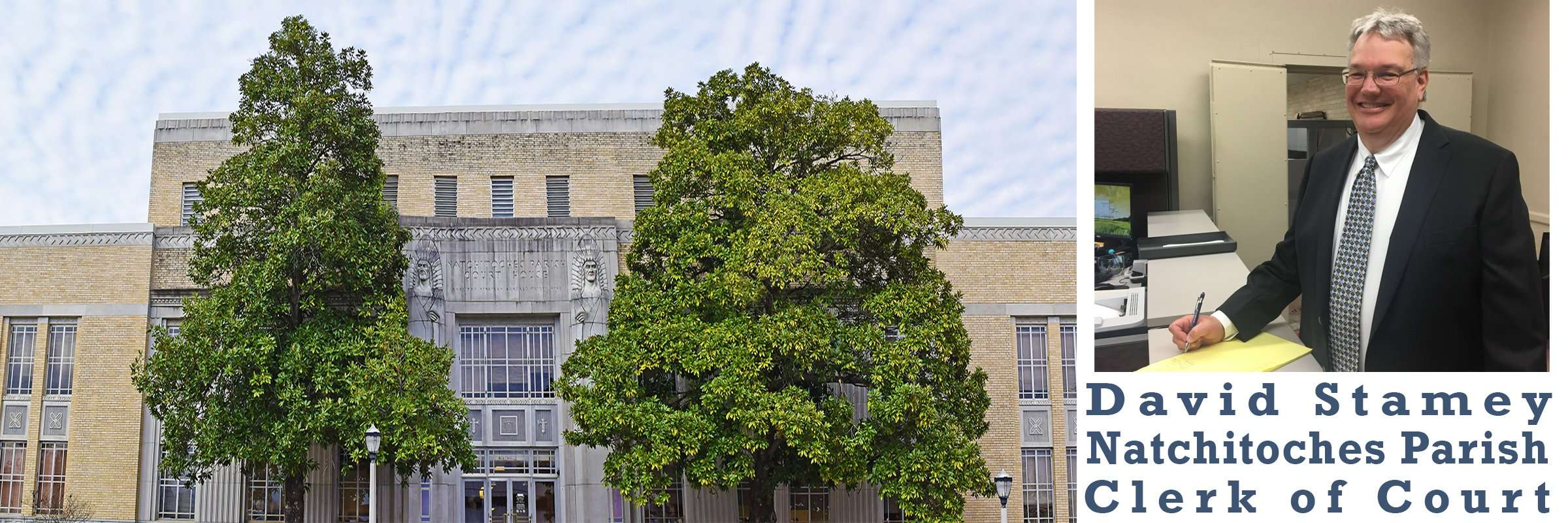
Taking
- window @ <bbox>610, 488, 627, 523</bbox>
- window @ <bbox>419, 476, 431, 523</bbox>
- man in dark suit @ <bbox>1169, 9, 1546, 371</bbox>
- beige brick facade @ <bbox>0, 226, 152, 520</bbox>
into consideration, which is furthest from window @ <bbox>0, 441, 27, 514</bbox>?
man in dark suit @ <bbox>1169, 9, 1546, 371</bbox>

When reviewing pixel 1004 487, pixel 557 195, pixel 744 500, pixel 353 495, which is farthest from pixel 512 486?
pixel 1004 487

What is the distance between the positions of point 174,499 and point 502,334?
21.6 feet

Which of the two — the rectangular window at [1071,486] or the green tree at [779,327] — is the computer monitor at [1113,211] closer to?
the green tree at [779,327]

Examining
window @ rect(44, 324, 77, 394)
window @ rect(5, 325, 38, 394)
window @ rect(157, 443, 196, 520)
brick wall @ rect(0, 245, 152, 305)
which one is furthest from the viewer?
window @ rect(5, 325, 38, 394)

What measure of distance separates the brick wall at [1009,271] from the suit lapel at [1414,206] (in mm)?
11549

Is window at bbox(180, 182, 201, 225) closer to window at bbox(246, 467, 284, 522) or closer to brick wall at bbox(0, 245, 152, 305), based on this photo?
brick wall at bbox(0, 245, 152, 305)

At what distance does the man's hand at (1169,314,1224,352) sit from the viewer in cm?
1060

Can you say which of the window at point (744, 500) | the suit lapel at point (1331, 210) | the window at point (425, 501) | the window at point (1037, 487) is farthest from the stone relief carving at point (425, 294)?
the suit lapel at point (1331, 210)

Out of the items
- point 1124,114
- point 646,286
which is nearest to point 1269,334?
point 1124,114

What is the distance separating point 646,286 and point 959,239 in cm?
635

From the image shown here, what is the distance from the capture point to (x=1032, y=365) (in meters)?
22.0

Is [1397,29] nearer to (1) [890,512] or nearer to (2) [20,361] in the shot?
(1) [890,512]

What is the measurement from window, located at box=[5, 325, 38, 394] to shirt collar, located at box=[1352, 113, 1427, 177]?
22.1 m

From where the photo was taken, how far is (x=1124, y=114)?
10945 mm
